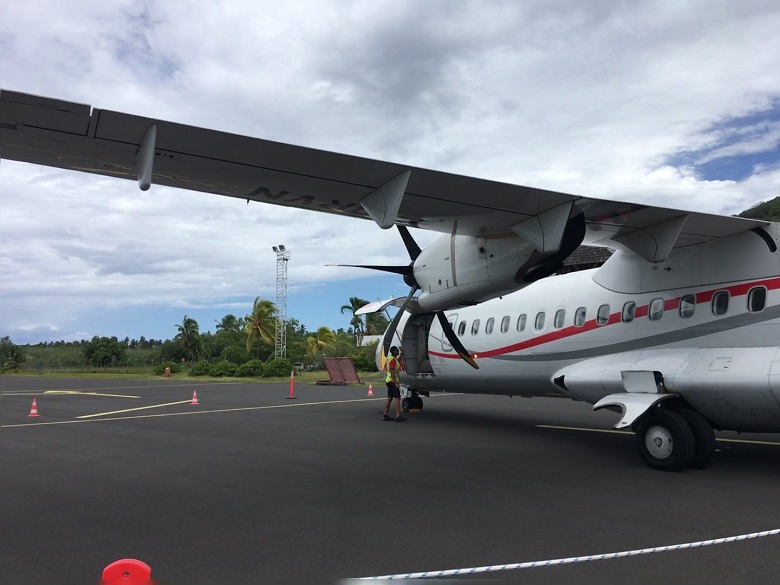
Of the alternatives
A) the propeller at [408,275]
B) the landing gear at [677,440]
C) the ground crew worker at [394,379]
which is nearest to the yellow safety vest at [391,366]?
the ground crew worker at [394,379]

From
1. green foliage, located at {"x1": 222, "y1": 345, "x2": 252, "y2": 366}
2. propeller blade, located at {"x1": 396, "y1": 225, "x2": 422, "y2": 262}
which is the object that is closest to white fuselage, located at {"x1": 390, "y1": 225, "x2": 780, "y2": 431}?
propeller blade, located at {"x1": 396, "y1": 225, "x2": 422, "y2": 262}

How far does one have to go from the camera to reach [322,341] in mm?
56031

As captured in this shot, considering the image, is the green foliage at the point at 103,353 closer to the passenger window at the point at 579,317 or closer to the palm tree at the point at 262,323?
the palm tree at the point at 262,323

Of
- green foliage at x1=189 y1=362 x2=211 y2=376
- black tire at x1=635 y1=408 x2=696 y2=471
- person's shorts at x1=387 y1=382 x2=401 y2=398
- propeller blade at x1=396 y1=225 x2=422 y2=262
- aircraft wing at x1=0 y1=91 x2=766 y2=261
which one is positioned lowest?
black tire at x1=635 y1=408 x2=696 y2=471

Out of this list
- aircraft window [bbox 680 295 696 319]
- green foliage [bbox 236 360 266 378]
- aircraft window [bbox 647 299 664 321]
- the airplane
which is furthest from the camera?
green foliage [bbox 236 360 266 378]

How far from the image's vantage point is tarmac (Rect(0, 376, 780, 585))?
434 cm

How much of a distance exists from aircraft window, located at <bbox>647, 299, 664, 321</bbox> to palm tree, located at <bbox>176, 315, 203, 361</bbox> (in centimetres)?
6069

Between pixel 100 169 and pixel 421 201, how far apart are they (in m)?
3.63

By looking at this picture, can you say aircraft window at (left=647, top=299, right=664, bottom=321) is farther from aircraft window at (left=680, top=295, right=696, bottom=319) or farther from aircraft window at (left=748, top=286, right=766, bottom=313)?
aircraft window at (left=748, top=286, right=766, bottom=313)

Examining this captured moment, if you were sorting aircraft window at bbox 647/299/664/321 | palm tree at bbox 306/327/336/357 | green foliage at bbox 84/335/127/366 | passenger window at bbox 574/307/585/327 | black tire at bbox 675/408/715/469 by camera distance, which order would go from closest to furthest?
black tire at bbox 675/408/715/469 < aircraft window at bbox 647/299/664/321 < passenger window at bbox 574/307/585/327 < palm tree at bbox 306/327/336/357 < green foliage at bbox 84/335/127/366

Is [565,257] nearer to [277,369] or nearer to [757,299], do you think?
[757,299]

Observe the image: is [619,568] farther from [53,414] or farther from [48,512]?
[53,414]

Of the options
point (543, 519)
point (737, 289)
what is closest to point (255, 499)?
point (543, 519)

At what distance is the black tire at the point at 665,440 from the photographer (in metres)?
7.53
